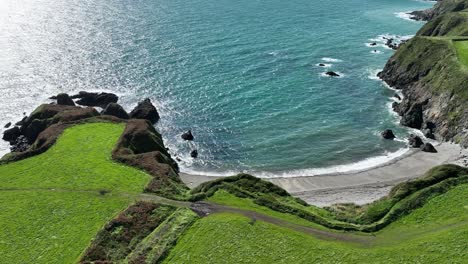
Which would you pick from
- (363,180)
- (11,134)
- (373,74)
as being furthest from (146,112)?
(373,74)

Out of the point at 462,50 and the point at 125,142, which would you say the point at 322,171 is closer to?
the point at 125,142

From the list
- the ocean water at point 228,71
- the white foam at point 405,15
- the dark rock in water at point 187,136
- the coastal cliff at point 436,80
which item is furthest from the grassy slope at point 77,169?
the white foam at point 405,15

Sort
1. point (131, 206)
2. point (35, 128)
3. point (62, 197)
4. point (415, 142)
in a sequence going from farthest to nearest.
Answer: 1. point (35, 128)
2. point (415, 142)
3. point (62, 197)
4. point (131, 206)

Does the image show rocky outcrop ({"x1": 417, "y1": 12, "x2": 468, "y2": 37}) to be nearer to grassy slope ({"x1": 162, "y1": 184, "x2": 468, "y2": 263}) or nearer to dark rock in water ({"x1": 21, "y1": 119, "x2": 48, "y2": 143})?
grassy slope ({"x1": 162, "y1": 184, "x2": 468, "y2": 263})

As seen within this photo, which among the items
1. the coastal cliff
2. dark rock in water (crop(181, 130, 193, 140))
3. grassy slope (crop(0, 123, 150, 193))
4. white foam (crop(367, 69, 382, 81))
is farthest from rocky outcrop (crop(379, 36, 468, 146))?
grassy slope (crop(0, 123, 150, 193))

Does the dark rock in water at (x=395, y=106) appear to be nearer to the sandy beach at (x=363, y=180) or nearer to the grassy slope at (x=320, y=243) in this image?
the sandy beach at (x=363, y=180)

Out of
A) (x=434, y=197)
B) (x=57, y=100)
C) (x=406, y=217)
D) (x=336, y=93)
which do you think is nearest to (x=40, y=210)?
(x=406, y=217)

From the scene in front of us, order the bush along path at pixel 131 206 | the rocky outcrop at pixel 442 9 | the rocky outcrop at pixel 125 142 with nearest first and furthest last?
the bush along path at pixel 131 206
the rocky outcrop at pixel 125 142
the rocky outcrop at pixel 442 9
